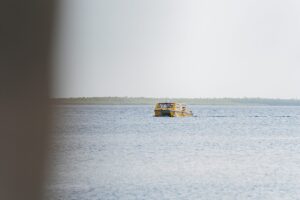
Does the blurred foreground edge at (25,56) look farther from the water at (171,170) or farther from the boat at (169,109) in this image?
the boat at (169,109)

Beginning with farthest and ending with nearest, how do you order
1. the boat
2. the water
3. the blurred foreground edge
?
the boat, the water, the blurred foreground edge

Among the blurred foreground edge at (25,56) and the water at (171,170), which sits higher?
the blurred foreground edge at (25,56)

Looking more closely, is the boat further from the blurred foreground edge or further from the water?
the blurred foreground edge

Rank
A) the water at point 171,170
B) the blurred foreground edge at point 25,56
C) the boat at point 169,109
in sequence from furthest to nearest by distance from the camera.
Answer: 1. the boat at point 169,109
2. the water at point 171,170
3. the blurred foreground edge at point 25,56

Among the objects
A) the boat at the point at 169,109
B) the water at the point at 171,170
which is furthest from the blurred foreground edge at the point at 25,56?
the boat at the point at 169,109

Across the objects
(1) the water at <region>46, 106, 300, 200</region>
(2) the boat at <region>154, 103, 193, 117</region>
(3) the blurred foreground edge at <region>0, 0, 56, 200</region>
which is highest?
(3) the blurred foreground edge at <region>0, 0, 56, 200</region>

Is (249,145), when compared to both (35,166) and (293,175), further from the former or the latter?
(35,166)

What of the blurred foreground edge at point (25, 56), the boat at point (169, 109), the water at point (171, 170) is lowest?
the water at point (171, 170)

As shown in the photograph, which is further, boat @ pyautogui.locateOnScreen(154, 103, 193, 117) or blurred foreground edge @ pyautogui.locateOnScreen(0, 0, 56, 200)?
boat @ pyautogui.locateOnScreen(154, 103, 193, 117)

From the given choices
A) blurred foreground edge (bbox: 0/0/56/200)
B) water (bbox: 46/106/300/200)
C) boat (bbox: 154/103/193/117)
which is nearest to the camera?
blurred foreground edge (bbox: 0/0/56/200)

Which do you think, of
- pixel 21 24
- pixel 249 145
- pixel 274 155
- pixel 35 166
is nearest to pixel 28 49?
pixel 21 24

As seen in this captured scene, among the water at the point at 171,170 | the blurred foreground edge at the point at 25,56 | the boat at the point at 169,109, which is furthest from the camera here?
the boat at the point at 169,109

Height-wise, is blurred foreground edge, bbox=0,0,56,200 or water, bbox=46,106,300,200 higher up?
blurred foreground edge, bbox=0,0,56,200

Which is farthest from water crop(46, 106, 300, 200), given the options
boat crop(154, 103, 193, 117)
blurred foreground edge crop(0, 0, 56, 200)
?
boat crop(154, 103, 193, 117)
